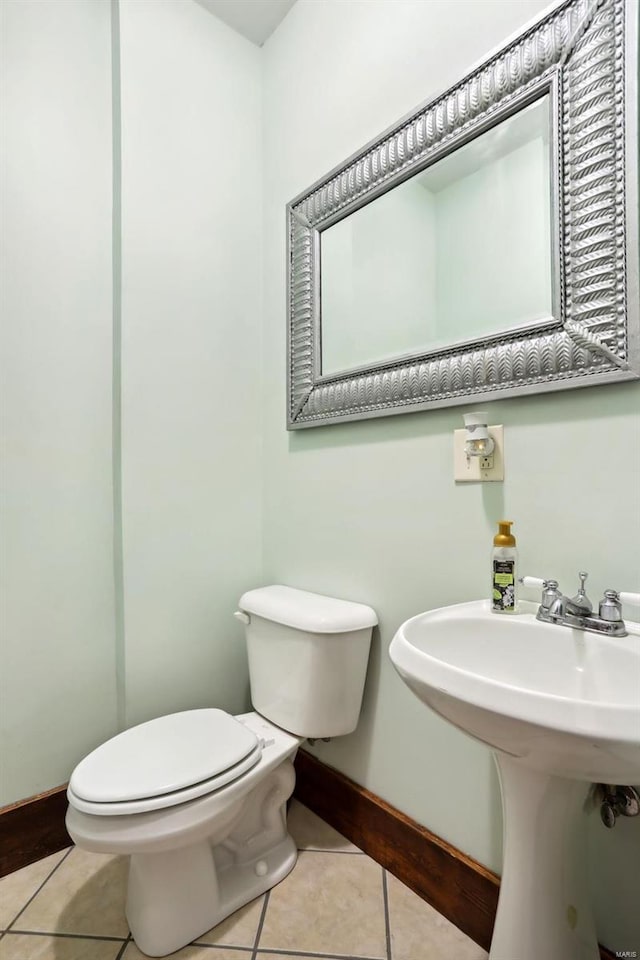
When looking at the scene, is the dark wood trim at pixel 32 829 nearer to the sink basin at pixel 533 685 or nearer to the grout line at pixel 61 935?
the grout line at pixel 61 935

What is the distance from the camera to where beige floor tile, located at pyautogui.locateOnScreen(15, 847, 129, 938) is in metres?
1.06

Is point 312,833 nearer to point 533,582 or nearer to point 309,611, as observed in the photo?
point 309,611

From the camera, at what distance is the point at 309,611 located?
1243 mm

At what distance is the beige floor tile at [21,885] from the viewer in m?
1.10

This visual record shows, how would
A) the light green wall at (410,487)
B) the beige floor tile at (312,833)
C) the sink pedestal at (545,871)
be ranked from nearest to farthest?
the sink pedestal at (545,871) → the light green wall at (410,487) → the beige floor tile at (312,833)

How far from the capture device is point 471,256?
3.51ft

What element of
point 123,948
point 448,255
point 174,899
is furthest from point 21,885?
point 448,255

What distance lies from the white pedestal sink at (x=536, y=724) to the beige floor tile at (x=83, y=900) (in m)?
0.86

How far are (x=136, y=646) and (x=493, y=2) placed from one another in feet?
6.00

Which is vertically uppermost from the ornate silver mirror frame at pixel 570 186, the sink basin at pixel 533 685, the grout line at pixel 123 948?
the ornate silver mirror frame at pixel 570 186

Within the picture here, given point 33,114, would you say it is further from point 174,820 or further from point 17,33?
point 174,820

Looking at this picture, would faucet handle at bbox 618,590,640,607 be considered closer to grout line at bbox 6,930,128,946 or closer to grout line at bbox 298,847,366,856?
grout line at bbox 298,847,366,856

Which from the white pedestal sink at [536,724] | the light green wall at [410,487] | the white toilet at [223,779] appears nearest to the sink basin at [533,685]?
the white pedestal sink at [536,724]

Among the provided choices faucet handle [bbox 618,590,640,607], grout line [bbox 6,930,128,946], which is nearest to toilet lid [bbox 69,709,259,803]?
grout line [bbox 6,930,128,946]
